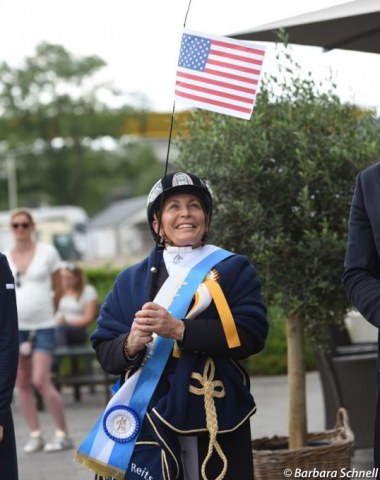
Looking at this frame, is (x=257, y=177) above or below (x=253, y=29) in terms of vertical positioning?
below

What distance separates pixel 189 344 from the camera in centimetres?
369

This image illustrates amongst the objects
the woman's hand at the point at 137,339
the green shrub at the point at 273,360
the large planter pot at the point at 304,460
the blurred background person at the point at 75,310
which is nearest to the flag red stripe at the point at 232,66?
the woman's hand at the point at 137,339

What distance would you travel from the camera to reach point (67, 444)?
27.8ft

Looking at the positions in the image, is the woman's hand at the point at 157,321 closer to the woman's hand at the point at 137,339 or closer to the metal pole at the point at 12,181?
the woman's hand at the point at 137,339

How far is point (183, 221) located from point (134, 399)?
2.28ft

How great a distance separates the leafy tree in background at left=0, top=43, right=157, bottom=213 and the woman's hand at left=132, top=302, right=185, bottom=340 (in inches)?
2238

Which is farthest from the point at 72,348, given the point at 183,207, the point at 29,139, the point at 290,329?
the point at 29,139

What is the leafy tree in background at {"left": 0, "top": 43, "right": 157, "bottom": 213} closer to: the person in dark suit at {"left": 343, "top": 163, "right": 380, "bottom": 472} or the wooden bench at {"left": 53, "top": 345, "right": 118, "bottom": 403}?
the wooden bench at {"left": 53, "top": 345, "right": 118, "bottom": 403}

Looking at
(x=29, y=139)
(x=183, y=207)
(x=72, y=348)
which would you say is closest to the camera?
(x=183, y=207)

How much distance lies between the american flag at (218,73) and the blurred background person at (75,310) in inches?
292

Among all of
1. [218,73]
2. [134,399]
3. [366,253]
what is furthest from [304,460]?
[366,253]

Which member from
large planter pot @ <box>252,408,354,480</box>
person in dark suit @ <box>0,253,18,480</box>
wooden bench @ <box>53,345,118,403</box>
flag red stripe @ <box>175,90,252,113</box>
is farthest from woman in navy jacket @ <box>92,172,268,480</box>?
wooden bench @ <box>53,345,118,403</box>

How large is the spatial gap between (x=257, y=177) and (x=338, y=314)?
0.93 m

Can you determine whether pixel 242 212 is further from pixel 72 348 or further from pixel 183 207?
pixel 72 348
